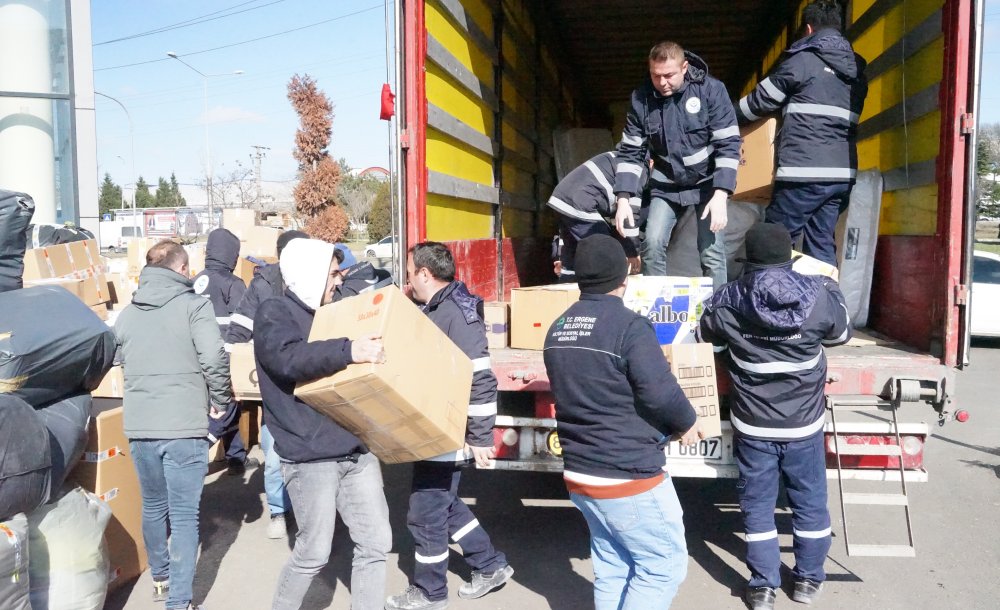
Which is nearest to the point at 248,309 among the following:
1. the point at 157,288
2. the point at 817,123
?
the point at 157,288

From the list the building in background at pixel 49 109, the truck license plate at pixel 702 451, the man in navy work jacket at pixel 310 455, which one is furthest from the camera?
the building in background at pixel 49 109

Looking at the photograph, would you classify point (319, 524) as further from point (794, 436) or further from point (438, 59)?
point (438, 59)

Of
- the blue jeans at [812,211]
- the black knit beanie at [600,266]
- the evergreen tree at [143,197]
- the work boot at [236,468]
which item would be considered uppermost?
the evergreen tree at [143,197]

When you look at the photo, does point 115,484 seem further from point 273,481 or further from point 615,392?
point 615,392

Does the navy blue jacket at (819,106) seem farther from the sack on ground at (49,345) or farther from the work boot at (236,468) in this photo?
the work boot at (236,468)

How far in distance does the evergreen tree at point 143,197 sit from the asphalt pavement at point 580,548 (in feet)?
232

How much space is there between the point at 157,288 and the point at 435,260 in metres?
1.23

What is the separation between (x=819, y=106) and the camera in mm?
4324

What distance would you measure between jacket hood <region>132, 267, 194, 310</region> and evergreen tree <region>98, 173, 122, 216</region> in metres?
73.8

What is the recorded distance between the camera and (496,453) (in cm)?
387

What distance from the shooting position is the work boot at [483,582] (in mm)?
3766

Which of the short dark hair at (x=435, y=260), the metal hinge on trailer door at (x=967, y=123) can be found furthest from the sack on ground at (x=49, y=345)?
the metal hinge on trailer door at (x=967, y=123)

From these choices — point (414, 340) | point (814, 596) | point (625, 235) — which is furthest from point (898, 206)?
point (414, 340)

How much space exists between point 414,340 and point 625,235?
1996 millimetres
